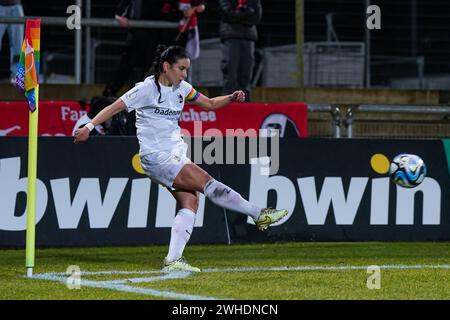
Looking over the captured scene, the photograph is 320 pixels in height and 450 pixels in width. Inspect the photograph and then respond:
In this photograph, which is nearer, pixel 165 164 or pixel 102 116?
pixel 102 116

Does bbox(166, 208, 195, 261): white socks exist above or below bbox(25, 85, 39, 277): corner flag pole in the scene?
below

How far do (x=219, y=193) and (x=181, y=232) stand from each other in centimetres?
50

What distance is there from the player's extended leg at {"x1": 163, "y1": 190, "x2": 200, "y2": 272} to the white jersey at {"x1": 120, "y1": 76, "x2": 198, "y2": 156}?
490 millimetres

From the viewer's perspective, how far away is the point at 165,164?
10.3 meters

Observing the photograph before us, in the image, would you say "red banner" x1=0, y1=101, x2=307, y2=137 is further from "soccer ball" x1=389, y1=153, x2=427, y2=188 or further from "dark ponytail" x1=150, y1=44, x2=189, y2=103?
"dark ponytail" x1=150, y1=44, x2=189, y2=103

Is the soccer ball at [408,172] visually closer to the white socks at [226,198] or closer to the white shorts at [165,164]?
the white socks at [226,198]

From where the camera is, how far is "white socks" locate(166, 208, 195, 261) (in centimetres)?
1024

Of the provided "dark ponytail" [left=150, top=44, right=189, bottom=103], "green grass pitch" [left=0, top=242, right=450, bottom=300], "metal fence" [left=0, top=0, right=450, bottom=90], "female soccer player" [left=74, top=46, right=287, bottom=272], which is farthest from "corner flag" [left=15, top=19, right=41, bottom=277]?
"metal fence" [left=0, top=0, right=450, bottom=90]

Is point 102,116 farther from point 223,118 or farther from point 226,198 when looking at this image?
point 223,118

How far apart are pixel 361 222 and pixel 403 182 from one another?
2.02 m

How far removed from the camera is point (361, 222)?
14.0 metres

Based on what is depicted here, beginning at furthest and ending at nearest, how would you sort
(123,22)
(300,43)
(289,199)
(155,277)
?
(300,43) → (123,22) → (289,199) → (155,277)

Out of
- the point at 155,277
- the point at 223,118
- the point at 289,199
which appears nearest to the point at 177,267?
the point at 155,277
